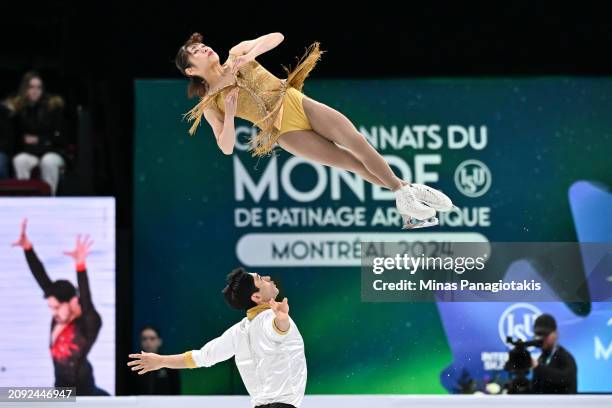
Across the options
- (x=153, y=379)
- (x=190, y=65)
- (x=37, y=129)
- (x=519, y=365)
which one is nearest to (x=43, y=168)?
(x=37, y=129)

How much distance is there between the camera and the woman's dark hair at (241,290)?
264 inches

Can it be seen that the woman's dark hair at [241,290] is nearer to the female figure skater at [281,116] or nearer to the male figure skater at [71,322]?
the female figure skater at [281,116]

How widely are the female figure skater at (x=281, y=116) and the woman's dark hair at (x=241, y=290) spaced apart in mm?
1027

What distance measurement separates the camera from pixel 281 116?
24.6 feet

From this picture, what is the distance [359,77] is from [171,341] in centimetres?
274

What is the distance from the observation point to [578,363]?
10.4m

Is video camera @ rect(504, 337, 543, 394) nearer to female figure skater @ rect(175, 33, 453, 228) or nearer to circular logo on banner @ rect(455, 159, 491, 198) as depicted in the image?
circular logo on banner @ rect(455, 159, 491, 198)

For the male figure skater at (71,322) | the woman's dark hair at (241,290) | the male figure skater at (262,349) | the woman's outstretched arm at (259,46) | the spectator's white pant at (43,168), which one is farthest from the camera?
the spectator's white pant at (43,168)

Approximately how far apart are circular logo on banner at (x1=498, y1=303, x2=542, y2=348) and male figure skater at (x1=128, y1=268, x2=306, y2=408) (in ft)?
13.4

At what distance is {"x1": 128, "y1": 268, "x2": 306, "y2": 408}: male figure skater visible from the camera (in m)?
6.52

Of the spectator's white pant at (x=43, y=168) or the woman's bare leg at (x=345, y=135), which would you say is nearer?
the woman's bare leg at (x=345, y=135)

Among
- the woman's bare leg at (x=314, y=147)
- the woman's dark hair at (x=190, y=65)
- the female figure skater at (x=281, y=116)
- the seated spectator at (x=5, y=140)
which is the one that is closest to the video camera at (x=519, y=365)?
the female figure skater at (x=281, y=116)

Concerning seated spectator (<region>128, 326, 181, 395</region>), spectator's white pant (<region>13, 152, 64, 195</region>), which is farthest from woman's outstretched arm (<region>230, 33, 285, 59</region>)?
seated spectator (<region>128, 326, 181, 395</region>)

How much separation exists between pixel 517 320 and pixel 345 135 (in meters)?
3.54
